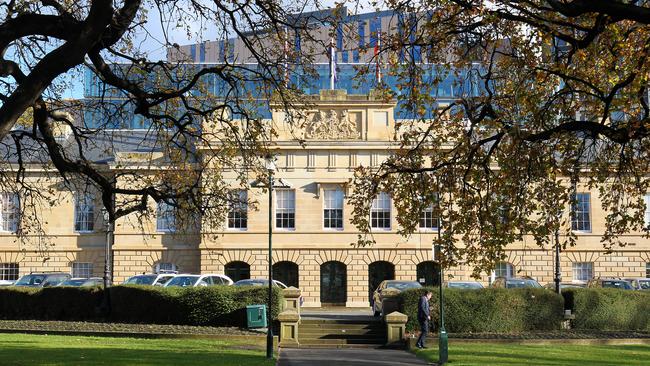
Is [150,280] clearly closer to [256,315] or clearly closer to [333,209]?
[256,315]

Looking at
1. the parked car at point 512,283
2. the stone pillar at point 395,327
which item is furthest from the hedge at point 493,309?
the parked car at point 512,283

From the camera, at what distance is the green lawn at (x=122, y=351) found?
2044cm

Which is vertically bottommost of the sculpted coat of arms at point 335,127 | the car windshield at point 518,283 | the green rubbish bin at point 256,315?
the green rubbish bin at point 256,315

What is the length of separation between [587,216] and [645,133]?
42090mm

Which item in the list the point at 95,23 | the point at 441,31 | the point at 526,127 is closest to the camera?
the point at 95,23

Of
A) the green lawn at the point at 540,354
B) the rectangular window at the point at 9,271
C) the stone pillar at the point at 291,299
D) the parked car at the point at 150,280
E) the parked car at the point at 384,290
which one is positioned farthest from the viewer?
the rectangular window at the point at 9,271

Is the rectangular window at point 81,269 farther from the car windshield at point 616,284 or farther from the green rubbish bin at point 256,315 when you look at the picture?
the car windshield at point 616,284

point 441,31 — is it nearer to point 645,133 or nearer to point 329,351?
point 645,133

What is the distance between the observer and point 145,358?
69.8 ft

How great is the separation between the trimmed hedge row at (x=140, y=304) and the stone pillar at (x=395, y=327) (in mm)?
4464

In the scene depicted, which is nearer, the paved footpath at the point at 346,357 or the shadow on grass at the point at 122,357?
the shadow on grass at the point at 122,357

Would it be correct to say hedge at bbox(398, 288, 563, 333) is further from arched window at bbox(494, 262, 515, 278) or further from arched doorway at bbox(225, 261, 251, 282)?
arched doorway at bbox(225, 261, 251, 282)

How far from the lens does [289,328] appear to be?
30453mm

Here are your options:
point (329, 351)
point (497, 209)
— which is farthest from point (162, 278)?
point (497, 209)
